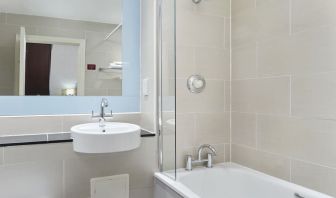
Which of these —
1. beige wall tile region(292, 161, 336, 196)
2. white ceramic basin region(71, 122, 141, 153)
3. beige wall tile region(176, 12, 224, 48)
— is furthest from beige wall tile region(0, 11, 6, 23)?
beige wall tile region(292, 161, 336, 196)

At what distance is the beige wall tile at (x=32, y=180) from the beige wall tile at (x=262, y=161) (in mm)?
1309

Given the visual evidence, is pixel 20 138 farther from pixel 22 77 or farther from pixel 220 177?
pixel 220 177

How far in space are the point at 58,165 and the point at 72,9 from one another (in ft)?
3.66

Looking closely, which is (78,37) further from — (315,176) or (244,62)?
(315,176)

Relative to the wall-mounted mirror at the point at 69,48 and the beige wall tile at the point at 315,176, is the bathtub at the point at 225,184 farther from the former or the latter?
the wall-mounted mirror at the point at 69,48

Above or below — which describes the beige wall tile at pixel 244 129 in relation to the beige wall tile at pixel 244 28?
below

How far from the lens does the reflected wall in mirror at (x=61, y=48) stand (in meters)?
1.67

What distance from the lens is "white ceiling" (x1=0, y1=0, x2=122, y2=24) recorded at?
1698 mm

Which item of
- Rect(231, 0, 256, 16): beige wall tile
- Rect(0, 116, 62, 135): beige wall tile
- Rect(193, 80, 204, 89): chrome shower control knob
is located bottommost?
Rect(0, 116, 62, 135): beige wall tile

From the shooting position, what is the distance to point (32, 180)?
4.82ft

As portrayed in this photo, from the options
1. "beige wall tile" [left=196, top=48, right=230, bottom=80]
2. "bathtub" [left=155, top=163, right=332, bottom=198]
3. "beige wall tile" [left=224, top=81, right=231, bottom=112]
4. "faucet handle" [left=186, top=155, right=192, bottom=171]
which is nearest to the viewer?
"bathtub" [left=155, top=163, right=332, bottom=198]

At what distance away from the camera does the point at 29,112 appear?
169 centimetres

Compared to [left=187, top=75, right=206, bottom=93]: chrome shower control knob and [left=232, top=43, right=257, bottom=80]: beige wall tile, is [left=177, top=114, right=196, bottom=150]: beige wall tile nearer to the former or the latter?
[left=187, top=75, right=206, bottom=93]: chrome shower control knob

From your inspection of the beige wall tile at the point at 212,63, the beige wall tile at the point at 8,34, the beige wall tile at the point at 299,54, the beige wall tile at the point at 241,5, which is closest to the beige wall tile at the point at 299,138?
the beige wall tile at the point at 299,54
